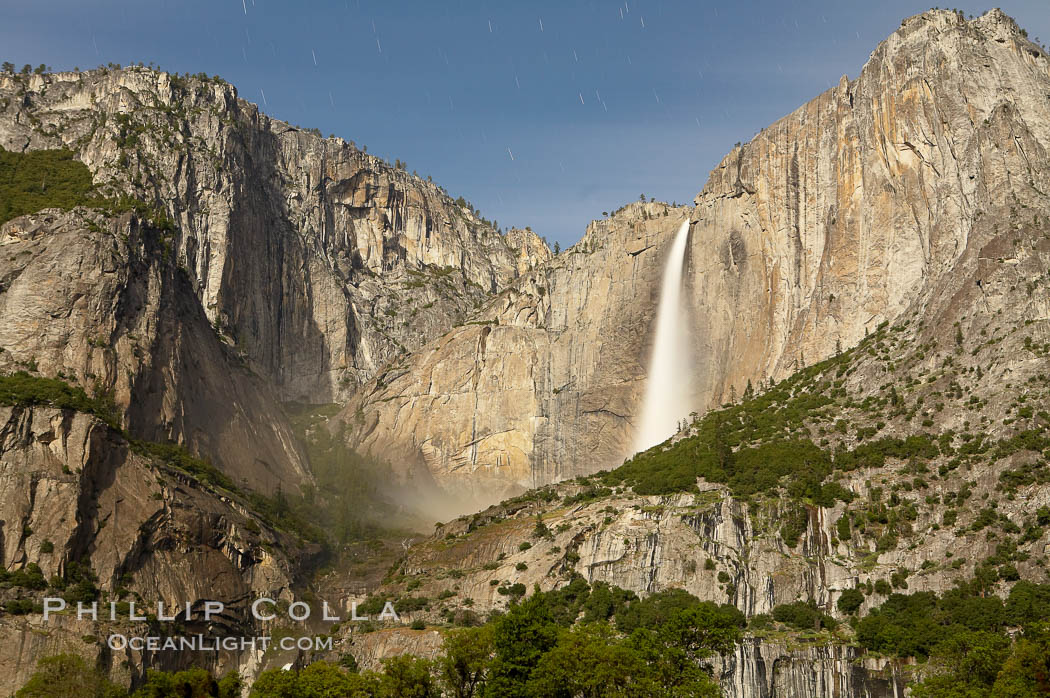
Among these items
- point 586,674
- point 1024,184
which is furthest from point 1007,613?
point 1024,184

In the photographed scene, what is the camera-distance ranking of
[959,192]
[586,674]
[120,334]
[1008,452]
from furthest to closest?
[120,334]
[959,192]
[1008,452]
[586,674]

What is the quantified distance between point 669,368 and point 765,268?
18.4m

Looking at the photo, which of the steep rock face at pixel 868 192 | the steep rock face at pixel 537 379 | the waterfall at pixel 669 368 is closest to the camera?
the steep rock face at pixel 868 192

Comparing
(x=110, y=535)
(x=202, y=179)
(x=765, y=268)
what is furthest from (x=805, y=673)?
(x=202, y=179)

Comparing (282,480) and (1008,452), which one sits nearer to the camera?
(1008,452)

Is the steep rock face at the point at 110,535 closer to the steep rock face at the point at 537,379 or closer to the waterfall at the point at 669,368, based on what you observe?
the steep rock face at the point at 537,379

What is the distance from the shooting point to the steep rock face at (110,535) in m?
97.9

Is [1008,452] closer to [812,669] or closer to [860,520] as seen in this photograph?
[860,520]

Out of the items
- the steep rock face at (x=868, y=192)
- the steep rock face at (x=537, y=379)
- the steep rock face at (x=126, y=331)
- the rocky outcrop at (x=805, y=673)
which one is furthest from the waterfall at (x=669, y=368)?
the rocky outcrop at (x=805, y=673)

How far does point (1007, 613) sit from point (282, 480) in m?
100

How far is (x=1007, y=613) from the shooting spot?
3246 inches

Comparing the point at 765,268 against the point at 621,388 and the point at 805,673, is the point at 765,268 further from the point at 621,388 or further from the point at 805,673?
the point at 805,673

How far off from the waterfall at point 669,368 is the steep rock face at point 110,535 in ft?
170

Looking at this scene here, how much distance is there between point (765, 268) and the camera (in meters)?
144
